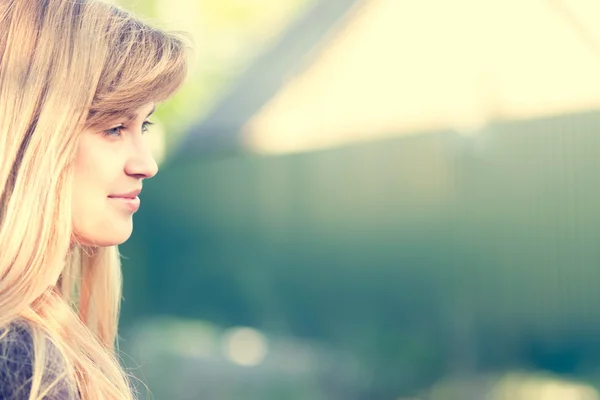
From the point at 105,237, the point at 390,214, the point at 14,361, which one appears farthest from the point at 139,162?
the point at 390,214

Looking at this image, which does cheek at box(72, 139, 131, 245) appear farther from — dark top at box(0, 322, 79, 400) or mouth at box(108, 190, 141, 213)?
dark top at box(0, 322, 79, 400)

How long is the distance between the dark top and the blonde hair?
0.8 inches

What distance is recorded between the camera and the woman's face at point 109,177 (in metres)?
1.75

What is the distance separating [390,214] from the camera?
20.8 ft

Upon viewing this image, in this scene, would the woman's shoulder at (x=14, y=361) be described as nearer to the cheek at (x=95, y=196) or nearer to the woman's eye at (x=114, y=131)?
the cheek at (x=95, y=196)

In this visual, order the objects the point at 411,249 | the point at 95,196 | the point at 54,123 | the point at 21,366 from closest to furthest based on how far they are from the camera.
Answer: the point at 21,366 → the point at 54,123 → the point at 95,196 → the point at 411,249

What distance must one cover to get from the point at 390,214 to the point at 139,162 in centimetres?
462

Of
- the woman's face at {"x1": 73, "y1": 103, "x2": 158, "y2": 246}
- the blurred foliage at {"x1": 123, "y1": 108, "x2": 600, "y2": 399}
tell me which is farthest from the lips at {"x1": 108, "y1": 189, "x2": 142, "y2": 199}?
the blurred foliage at {"x1": 123, "y1": 108, "x2": 600, "y2": 399}

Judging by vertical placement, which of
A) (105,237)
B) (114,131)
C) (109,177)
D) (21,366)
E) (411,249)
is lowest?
(21,366)

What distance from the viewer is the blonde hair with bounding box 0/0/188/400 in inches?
62.9

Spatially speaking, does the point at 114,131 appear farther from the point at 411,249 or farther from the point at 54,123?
the point at 411,249

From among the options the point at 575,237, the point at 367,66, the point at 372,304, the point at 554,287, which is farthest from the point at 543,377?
the point at 367,66

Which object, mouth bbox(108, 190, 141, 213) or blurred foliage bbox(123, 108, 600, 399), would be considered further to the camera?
blurred foliage bbox(123, 108, 600, 399)

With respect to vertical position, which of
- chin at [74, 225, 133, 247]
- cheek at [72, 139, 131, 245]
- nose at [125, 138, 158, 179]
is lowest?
chin at [74, 225, 133, 247]
